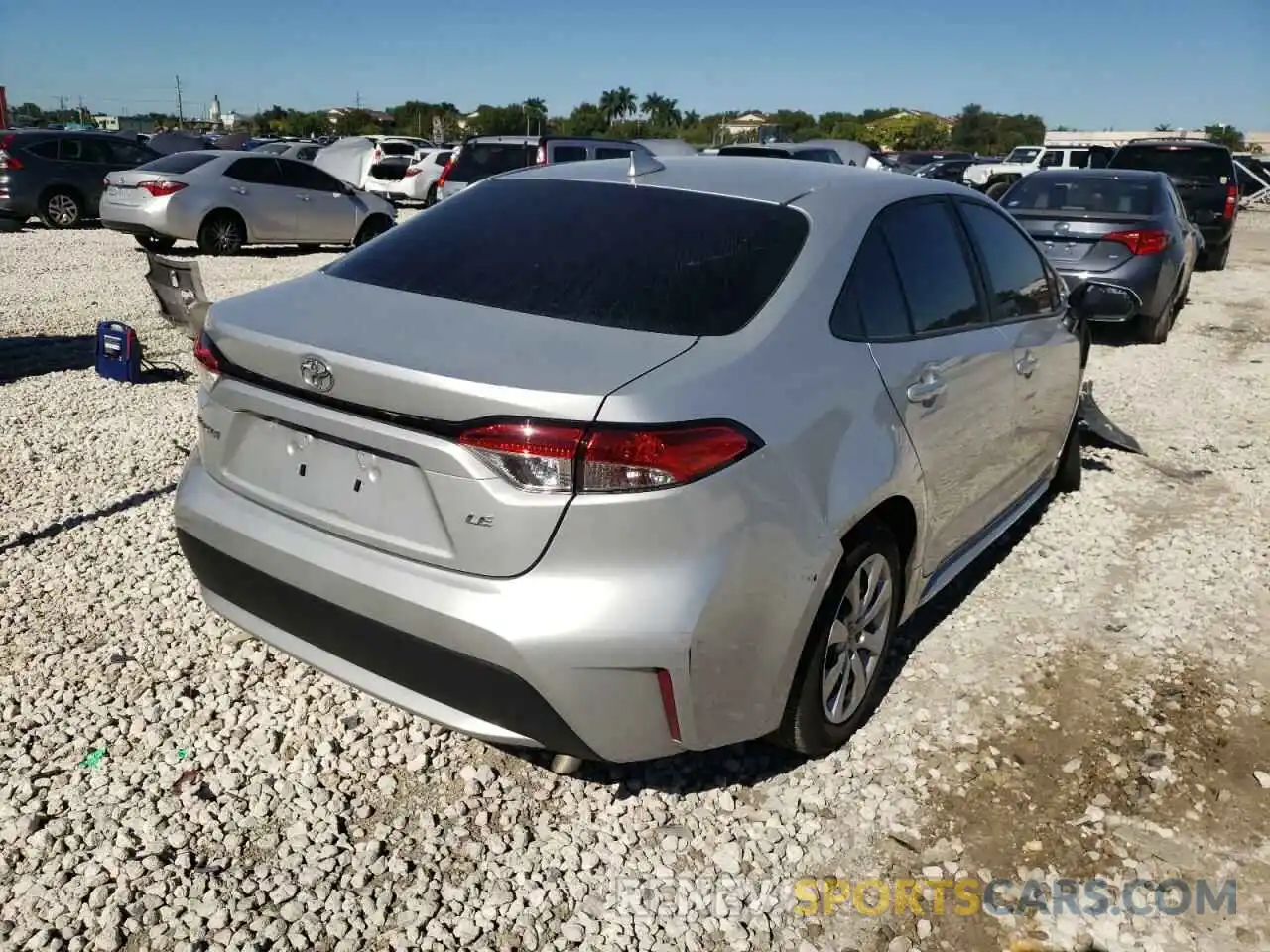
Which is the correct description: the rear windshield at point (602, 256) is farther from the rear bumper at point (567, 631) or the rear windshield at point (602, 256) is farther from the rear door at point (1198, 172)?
the rear door at point (1198, 172)

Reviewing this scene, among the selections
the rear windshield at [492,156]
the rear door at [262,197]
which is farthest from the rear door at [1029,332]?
the rear windshield at [492,156]

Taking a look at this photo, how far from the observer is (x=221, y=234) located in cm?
1418

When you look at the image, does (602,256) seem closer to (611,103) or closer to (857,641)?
(857,641)

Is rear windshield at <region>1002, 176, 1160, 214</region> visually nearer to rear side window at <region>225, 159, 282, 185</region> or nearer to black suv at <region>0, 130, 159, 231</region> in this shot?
rear side window at <region>225, 159, 282, 185</region>

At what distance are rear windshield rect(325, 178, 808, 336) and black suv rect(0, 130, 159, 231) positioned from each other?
51.4 feet

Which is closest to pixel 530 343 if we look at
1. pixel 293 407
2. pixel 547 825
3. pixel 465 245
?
pixel 293 407

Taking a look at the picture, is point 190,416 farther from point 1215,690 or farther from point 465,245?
point 1215,690

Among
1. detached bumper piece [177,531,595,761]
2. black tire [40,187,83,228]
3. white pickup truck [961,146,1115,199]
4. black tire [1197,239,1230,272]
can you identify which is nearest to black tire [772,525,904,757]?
detached bumper piece [177,531,595,761]

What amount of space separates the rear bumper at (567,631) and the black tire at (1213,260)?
1652 cm

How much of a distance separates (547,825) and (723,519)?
1070 millimetres

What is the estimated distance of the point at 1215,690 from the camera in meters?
3.60

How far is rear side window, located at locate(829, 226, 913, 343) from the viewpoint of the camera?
113 inches

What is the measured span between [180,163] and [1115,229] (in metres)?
11.8

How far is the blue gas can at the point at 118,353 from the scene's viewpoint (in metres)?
6.80
